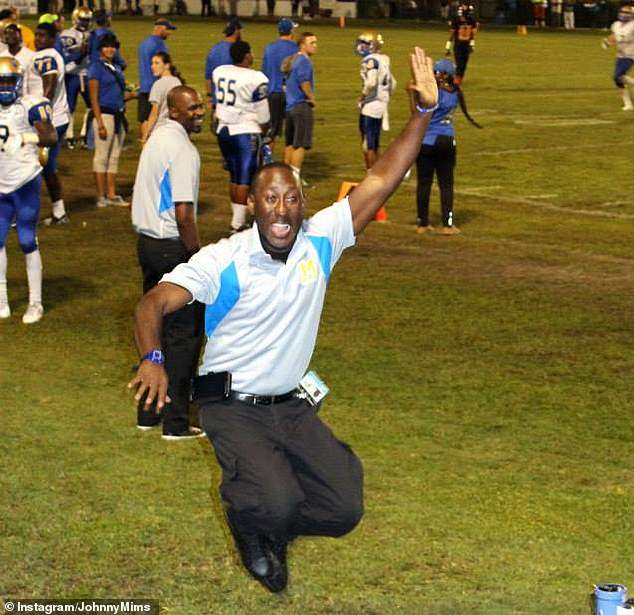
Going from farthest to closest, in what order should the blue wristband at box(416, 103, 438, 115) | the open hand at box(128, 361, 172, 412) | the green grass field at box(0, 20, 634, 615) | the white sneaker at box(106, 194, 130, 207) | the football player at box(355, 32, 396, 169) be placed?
the football player at box(355, 32, 396, 169) < the white sneaker at box(106, 194, 130, 207) < the blue wristband at box(416, 103, 438, 115) < the green grass field at box(0, 20, 634, 615) < the open hand at box(128, 361, 172, 412)

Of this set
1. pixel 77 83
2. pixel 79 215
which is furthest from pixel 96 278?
pixel 77 83

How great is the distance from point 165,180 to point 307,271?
3.14m

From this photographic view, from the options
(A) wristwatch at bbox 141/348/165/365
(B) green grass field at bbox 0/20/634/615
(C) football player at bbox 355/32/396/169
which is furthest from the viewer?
(C) football player at bbox 355/32/396/169

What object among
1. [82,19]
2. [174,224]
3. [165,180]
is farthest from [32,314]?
[82,19]

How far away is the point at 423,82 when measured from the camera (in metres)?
7.29

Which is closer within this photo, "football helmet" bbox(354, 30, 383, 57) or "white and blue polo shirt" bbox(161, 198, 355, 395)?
"white and blue polo shirt" bbox(161, 198, 355, 395)

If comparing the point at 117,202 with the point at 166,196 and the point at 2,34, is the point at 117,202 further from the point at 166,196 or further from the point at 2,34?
the point at 166,196

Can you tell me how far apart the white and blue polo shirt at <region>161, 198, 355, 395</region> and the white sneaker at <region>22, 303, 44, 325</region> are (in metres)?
6.27

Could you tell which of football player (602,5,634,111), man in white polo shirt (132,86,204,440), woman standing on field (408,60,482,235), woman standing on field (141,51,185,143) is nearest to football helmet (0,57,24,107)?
man in white polo shirt (132,86,204,440)

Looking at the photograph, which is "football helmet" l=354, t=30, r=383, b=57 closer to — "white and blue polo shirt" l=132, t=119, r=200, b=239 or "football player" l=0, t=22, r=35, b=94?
"football player" l=0, t=22, r=35, b=94

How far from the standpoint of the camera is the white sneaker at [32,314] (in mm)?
13016

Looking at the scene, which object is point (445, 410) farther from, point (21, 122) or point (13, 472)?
point (21, 122)

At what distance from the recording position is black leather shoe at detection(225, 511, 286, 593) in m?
7.09

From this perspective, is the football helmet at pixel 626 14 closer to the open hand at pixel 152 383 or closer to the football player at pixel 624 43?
the football player at pixel 624 43
